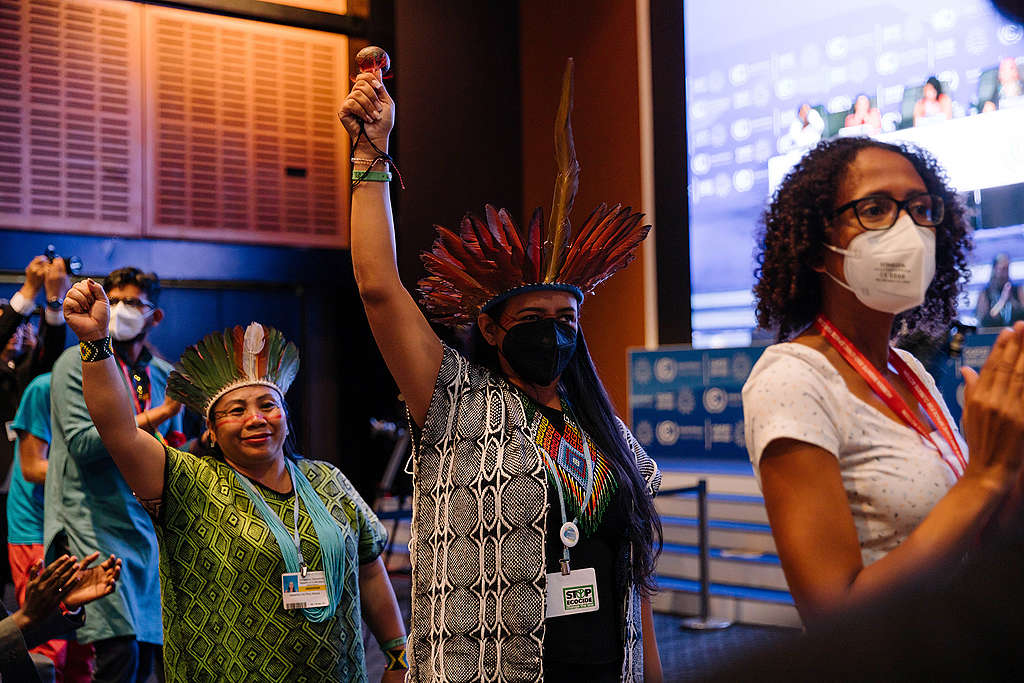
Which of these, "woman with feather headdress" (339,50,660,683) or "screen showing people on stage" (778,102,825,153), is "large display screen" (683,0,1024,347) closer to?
"screen showing people on stage" (778,102,825,153)

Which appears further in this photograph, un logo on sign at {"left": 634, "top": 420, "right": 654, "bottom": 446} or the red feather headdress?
un logo on sign at {"left": 634, "top": 420, "right": 654, "bottom": 446}

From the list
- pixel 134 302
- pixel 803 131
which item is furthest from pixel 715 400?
pixel 134 302

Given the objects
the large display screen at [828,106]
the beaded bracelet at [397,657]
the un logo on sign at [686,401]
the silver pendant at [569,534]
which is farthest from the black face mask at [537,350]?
the un logo on sign at [686,401]

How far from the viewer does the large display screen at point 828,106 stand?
202 inches

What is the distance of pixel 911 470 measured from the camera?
4.56 ft

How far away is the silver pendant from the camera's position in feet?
6.18

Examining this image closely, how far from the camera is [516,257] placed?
2125 millimetres

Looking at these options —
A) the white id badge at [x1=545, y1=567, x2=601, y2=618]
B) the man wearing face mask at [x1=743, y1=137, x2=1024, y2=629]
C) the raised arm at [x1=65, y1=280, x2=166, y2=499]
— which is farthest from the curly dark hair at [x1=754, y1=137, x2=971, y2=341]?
the raised arm at [x1=65, y1=280, x2=166, y2=499]

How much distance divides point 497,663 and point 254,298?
19.9 ft

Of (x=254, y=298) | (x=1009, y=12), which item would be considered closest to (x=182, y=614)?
(x=1009, y=12)

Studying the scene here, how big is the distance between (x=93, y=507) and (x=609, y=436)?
1.92 m

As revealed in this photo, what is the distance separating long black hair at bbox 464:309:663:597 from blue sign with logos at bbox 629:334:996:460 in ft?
12.1

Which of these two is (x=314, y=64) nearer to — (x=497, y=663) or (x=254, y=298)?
(x=254, y=298)

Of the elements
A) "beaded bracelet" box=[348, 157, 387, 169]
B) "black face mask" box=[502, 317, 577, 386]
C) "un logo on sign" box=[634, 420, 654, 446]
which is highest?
"beaded bracelet" box=[348, 157, 387, 169]
